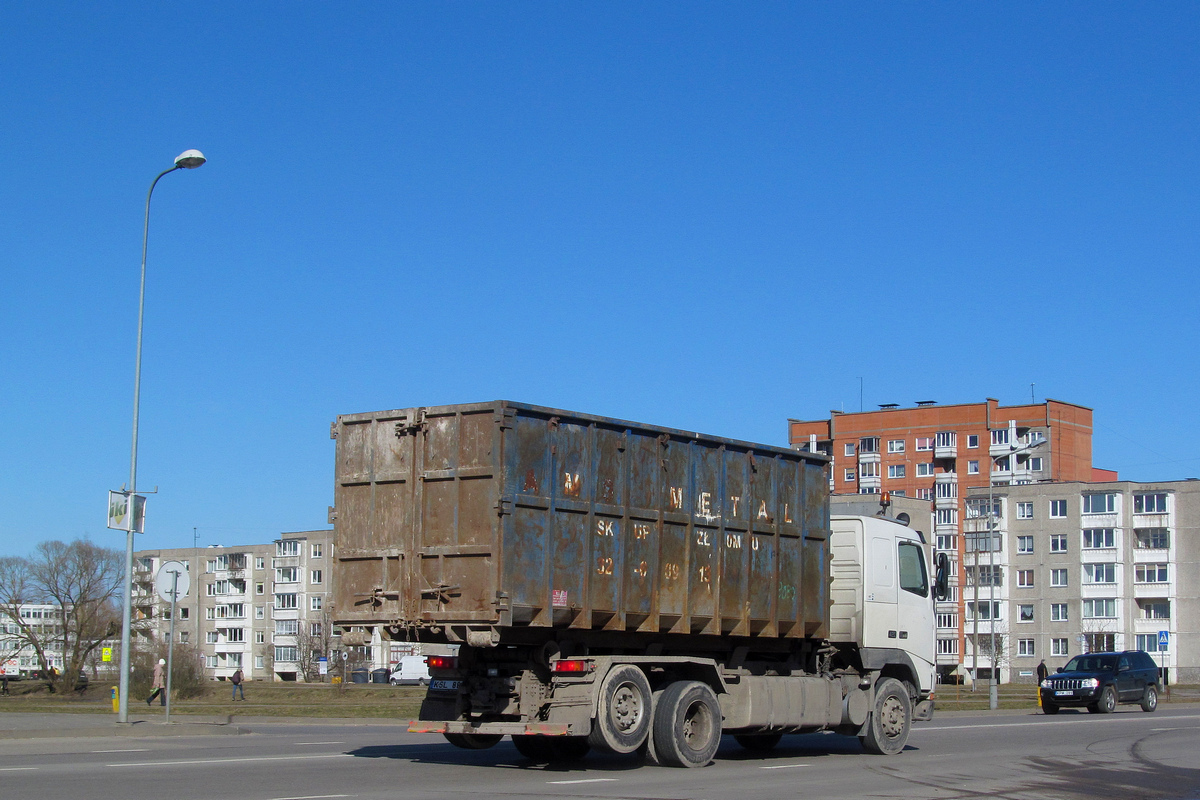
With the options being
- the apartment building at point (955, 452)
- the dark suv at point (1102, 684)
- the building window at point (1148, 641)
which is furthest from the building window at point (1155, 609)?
the dark suv at point (1102, 684)

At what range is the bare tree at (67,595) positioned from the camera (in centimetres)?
7852

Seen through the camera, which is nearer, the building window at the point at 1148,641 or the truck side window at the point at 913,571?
the truck side window at the point at 913,571

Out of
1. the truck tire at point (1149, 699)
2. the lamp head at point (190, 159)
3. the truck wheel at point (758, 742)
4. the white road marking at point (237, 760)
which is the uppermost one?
the lamp head at point (190, 159)

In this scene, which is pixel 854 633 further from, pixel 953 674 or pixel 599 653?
pixel 953 674

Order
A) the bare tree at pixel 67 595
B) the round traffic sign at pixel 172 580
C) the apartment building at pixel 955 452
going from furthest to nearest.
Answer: the apartment building at pixel 955 452 < the bare tree at pixel 67 595 < the round traffic sign at pixel 172 580

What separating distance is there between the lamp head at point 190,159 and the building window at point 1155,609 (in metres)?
92.2

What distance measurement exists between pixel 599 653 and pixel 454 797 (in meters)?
3.77

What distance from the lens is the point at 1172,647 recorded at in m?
97.6

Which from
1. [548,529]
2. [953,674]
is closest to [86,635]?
[953,674]

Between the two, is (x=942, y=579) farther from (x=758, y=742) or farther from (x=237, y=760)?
(x=237, y=760)

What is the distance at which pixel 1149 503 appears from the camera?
102 metres

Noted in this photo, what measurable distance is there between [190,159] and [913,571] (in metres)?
14.2

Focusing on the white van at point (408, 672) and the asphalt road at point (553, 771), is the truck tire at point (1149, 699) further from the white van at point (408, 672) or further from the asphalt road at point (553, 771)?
the white van at point (408, 672)

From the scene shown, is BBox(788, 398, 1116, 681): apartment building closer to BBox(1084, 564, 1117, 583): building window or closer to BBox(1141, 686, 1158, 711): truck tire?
BBox(1084, 564, 1117, 583): building window
